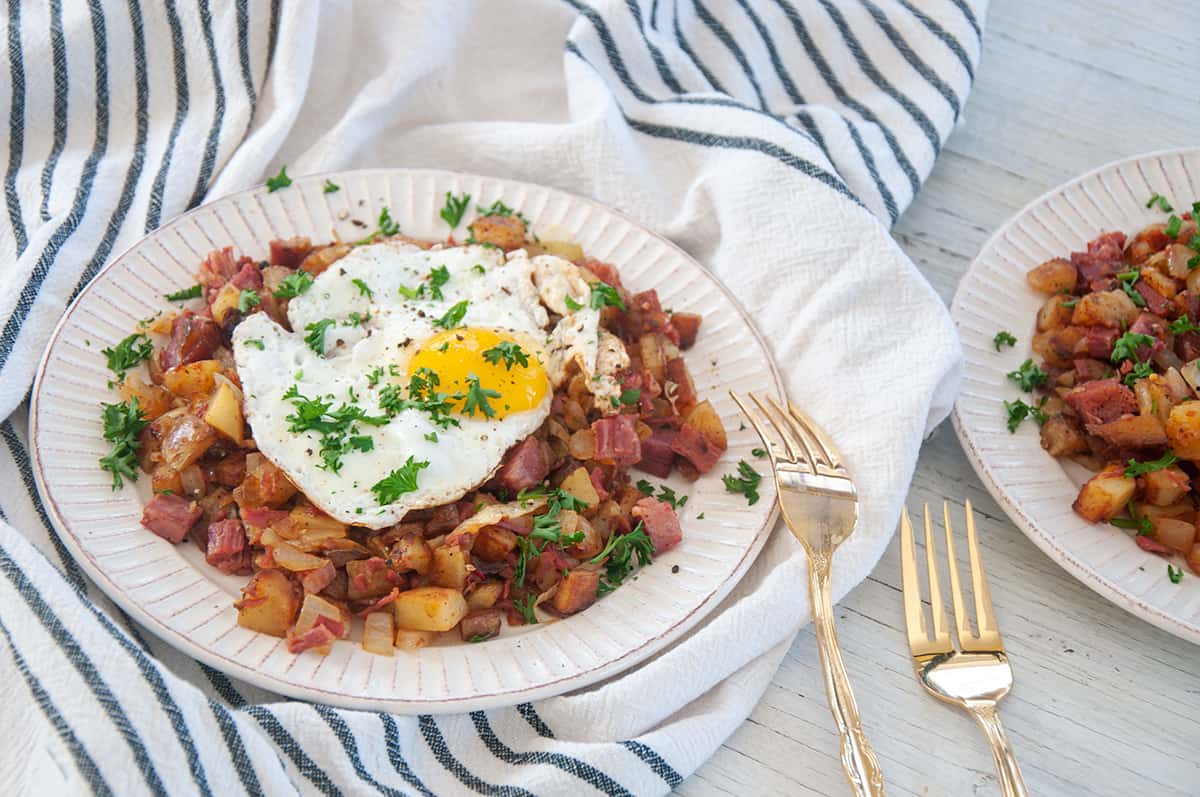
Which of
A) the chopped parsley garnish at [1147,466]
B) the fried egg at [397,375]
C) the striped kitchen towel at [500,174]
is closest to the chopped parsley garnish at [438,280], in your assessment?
the fried egg at [397,375]

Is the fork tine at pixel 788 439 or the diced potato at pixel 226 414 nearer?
the diced potato at pixel 226 414

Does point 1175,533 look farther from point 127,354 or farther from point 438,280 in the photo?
point 127,354

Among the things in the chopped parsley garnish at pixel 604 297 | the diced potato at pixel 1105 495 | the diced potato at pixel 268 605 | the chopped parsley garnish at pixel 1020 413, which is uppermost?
the chopped parsley garnish at pixel 604 297

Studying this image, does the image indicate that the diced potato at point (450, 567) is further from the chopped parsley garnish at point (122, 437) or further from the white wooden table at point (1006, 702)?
the chopped parsley garnish at point (122, 437)

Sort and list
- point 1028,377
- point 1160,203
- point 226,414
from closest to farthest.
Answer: point 226,414, point 1028,377, point 1160,203

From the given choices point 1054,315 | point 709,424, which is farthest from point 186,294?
point 1054,315

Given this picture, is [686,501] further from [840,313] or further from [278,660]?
[278,660]
